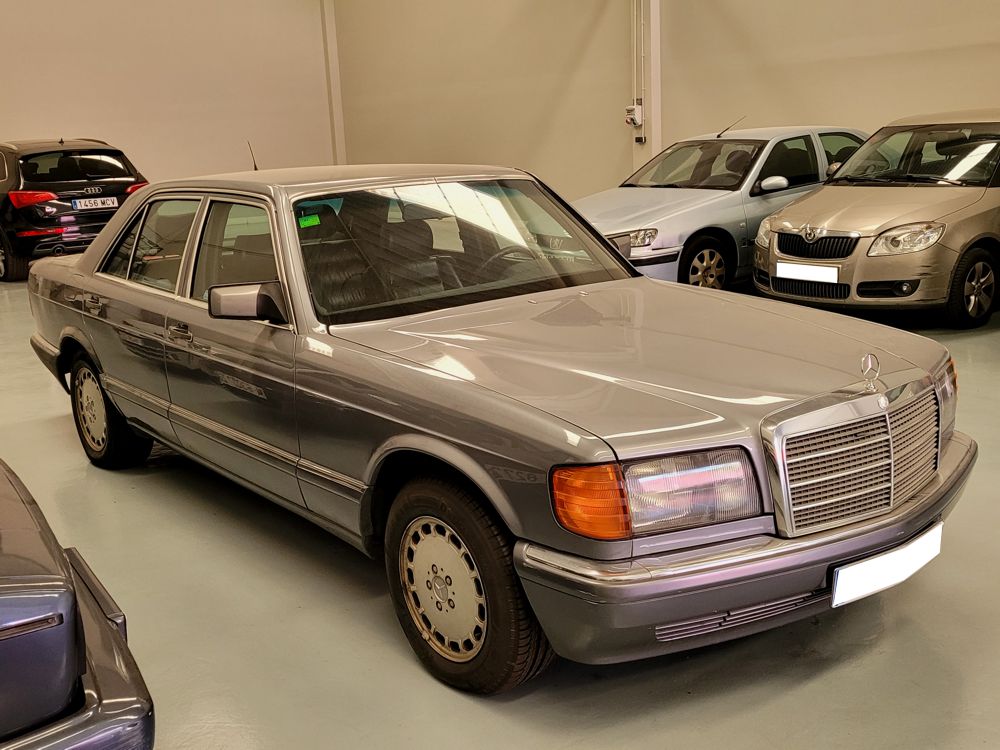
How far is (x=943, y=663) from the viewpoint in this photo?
271 cm

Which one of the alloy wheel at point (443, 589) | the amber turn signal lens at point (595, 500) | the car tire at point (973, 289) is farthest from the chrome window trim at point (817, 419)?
the car tire at point (973, 289)

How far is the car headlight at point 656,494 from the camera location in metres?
2.20

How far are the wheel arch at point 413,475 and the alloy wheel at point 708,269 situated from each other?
5.09 m

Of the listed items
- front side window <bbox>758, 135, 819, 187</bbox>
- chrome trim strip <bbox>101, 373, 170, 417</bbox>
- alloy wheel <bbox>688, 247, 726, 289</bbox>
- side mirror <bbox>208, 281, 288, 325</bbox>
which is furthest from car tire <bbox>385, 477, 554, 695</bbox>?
front side window <bbox>758, 135, 819, 187</bbox>

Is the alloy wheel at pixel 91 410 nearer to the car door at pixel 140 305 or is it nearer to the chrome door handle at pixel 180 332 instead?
the car door at pixel 140 305

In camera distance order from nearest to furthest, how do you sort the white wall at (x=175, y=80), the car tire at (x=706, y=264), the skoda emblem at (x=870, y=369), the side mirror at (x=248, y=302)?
the skoda emblem at (x=870, y=369) → the side mirror at (x=248, y=302) → the car tire at (x=706, y=264) → the white wall at (x=175, y=80)

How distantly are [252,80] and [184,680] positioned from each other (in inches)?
629

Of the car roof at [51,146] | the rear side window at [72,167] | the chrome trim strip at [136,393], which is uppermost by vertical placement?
the car roof at [51,146]

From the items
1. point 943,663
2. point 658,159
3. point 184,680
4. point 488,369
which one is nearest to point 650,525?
point 488,369

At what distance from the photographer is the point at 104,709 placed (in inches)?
61.5

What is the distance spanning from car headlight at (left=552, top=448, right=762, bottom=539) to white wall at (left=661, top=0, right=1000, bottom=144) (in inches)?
307

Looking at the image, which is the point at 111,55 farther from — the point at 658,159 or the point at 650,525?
the point at 650,525

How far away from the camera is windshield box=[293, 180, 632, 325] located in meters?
3.15

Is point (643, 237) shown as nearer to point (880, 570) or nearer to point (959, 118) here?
point (959, 118)
